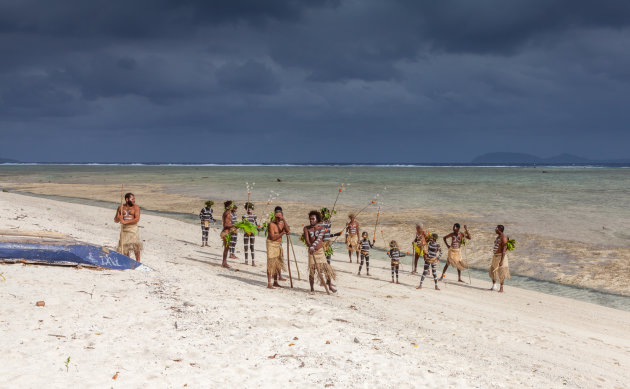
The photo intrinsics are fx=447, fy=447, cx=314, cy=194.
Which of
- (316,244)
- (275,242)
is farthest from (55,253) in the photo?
(316,244)

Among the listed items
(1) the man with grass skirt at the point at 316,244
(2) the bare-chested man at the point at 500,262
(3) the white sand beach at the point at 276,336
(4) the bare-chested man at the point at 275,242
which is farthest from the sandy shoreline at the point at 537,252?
(4) the bare-chested man at the point at 275,242

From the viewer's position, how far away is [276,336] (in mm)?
8156

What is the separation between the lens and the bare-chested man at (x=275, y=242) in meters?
11.6

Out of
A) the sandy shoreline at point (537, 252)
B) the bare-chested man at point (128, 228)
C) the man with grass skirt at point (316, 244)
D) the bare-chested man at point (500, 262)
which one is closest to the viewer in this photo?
the man with grass skirt at point (316, 244)

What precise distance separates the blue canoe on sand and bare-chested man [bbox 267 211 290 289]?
146 inches

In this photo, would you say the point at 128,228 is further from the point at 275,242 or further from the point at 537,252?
the point at 537,252

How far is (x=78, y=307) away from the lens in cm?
852

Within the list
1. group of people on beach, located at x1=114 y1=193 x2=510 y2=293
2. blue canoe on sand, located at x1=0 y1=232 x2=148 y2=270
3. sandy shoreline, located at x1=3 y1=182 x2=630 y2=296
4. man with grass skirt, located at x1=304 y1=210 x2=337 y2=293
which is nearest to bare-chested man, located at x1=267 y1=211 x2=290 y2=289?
group of people on beach, located at x1=114 y1=193 x2=510 y2=293

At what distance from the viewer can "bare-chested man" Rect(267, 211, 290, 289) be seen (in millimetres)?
11648

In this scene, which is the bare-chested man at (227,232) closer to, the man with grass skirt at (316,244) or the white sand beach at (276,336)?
the white sand beach at (276,336)

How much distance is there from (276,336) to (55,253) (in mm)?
6469

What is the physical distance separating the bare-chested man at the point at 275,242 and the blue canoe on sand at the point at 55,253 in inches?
→ 146

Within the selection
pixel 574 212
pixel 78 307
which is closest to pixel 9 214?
pixel 78 307

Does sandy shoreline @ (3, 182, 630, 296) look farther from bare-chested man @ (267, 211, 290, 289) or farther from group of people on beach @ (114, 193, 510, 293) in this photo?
bare-chested man @ (267, 211, 290, 289)
